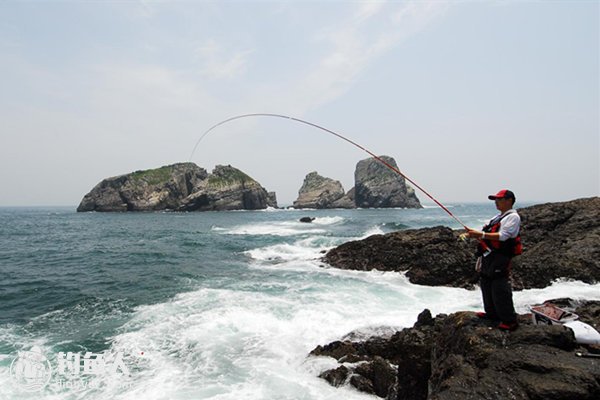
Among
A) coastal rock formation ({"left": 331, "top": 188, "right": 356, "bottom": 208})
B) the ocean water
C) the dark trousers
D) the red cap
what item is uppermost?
coastal rock formation ({"left": 331, "top": 188, "right": 356, "bottom": 208})

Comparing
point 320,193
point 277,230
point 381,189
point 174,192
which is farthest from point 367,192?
point 277,230

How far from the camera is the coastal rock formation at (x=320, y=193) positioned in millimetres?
119125

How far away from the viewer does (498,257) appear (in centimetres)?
481

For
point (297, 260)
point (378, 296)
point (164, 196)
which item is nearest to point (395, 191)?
point (164, 196)

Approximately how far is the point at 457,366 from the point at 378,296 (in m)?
8.76

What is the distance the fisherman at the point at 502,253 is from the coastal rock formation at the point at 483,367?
0.34m

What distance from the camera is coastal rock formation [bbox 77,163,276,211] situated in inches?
3831

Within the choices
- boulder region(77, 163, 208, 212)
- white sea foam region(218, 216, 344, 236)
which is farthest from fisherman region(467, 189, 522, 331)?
boulder region(77, 163, 208, 212)

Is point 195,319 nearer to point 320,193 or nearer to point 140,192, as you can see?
point 140,192

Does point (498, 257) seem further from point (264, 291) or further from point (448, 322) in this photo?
point (264, 291)

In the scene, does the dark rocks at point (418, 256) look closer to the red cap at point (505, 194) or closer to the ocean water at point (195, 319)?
the ocean water at point (195, 319)

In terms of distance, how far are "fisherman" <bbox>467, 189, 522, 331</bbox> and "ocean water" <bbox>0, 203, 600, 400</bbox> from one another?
3.20 meters

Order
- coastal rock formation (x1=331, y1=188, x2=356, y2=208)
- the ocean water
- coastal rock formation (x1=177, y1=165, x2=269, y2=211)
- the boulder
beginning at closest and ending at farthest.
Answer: the ocean water, the boulder, coastal rock formation (x1=177, y1=165, x2=269, y2=211), coastal rock formation (x1=331, y1=188, x2=356, y2=208)

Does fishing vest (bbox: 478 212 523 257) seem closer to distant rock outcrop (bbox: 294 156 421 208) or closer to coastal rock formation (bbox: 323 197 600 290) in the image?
coastal rock formation (bbox: 323 197 600 290)
